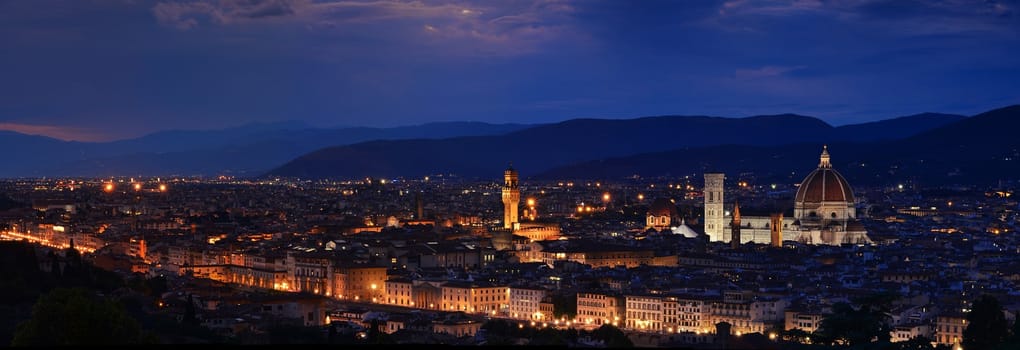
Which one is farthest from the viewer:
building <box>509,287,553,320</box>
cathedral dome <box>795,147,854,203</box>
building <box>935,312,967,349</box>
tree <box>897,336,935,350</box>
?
cathedral dome <box>795,147,854,203</box>

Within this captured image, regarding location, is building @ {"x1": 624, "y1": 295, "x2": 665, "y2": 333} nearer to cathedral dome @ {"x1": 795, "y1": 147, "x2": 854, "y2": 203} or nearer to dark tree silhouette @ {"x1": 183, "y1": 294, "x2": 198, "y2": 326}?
dark tree silhouette @ {"x1": 183, "y1": 294, "x2": 198, "y2": 326}

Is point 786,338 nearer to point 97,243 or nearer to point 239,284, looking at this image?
point 239,284

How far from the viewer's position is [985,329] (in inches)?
1633

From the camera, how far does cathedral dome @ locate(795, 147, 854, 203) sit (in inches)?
3184

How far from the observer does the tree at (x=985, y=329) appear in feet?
135

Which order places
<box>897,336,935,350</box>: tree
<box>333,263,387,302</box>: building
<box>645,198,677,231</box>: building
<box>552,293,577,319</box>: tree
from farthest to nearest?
<box>645,198,677,231</box>: building
<box>333,263,387,302</box>: building
<box>552,293,577,319</box>: tree
<box>897,336,935,350</box>: tree

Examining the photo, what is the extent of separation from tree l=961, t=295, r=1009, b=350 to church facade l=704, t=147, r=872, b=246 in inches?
1423

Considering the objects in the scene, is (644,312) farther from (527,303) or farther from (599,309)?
(527,303)

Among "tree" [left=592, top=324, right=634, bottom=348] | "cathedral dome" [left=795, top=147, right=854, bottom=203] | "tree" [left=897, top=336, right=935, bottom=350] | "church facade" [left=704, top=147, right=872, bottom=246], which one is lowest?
"tree" [left=897, top=336, right=935, bottom=350]

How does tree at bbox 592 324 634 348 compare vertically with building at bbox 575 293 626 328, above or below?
below

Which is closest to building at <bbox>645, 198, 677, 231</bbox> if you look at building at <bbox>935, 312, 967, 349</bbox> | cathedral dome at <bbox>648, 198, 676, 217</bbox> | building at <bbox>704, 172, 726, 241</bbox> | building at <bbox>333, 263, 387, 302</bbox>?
cathedral dome at <bbox>648, 198, 676, 217</bbox>

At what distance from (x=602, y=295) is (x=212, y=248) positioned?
29.9m

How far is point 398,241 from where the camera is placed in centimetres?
7300

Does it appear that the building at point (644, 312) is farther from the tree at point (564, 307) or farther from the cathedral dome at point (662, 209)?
the cathedral dome at point (662, 209)
